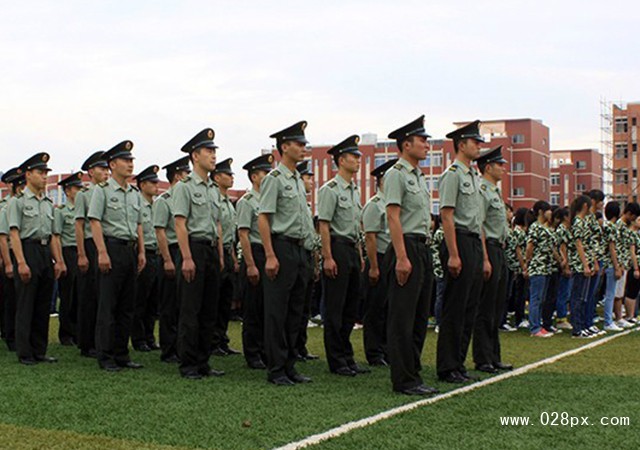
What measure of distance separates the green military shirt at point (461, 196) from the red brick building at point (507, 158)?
80.6 m

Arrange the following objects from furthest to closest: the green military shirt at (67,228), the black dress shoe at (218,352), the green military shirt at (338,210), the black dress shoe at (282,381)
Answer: the green military shirt at (67,228)
the black dress shoe at (218,352)
the green military shirt at (338,210)
the black dress shoe at (282,381)

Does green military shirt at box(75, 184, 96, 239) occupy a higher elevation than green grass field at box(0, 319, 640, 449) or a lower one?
higher

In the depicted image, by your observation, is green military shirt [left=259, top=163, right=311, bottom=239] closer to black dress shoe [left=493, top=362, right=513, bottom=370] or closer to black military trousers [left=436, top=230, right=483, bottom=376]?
black military trousers [left=436, top=230, right=483, bottom=376]

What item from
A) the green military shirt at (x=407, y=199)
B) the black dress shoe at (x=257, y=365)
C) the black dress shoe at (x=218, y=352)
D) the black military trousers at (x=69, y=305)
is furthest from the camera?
the black military trousers at (x=69, y=305)

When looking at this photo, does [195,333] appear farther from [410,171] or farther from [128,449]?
[128,449]

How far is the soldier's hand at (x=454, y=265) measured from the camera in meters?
7.73

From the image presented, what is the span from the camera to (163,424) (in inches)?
227

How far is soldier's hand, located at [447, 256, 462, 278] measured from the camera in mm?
7727

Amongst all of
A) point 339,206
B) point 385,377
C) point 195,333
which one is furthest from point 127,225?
point 385,377

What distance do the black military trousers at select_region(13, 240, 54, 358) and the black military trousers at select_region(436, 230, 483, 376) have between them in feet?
14.3

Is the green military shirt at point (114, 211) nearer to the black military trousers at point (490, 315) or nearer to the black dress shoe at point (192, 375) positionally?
the black dress shoe at point (192, 375)

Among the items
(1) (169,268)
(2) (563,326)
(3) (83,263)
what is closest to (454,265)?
(1) (169,268)

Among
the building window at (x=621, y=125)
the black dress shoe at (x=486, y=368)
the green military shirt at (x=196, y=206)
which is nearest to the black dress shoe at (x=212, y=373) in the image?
the green military shirt at (x=196, y=206)

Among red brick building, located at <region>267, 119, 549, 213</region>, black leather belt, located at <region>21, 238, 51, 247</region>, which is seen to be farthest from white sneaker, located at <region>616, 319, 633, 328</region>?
red brick building, located at <region>267, 119, 549, 213</region>
